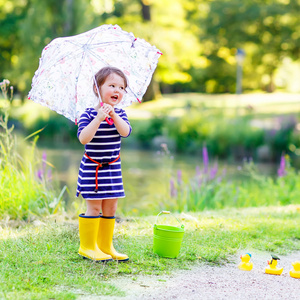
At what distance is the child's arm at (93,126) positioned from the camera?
3.19m

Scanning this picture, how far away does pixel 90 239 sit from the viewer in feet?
11.2

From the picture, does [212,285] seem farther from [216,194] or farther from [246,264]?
[216,194]

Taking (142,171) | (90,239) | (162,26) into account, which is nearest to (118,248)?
(90,239)

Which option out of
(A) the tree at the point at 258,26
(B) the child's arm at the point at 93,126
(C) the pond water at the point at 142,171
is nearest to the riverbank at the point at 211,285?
(B) the child's arm at the point at 93,126

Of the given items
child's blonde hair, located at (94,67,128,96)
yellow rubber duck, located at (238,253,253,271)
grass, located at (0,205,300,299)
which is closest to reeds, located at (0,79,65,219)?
grass, located at (0,205,300,299)

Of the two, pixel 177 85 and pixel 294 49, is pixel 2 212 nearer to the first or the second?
pixel 294 49

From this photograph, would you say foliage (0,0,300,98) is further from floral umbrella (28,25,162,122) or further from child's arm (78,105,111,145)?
child's arm (78,105,111,145)

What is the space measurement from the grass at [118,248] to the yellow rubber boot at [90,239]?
66mm

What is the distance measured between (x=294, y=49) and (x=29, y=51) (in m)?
12.4

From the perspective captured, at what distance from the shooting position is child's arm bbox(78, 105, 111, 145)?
125 inches

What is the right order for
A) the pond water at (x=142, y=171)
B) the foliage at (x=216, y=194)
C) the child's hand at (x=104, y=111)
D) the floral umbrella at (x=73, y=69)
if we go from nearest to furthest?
the child's hand at (x=104, y=111) → the floral umbrella at (x=73, y=69) → the foliage at (x=216, y=194) → the pond water at (x=142, y=171)

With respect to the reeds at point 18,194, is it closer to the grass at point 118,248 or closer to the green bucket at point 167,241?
the grass at point 118,248

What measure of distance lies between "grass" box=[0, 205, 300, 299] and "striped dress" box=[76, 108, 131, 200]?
51 centimetres

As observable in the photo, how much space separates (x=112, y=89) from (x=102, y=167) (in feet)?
1.85
